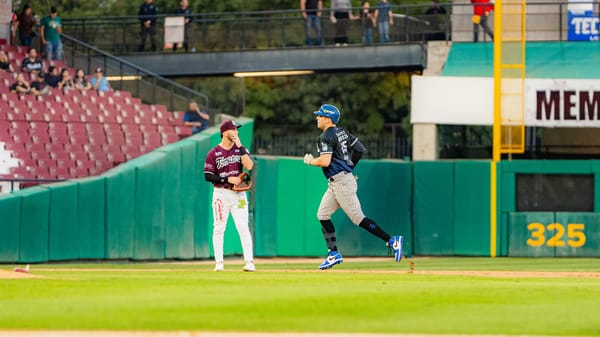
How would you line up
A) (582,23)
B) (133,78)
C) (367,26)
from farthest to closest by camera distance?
(367,26) → (582,23) → (133,78)

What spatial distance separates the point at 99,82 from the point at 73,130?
125 inches

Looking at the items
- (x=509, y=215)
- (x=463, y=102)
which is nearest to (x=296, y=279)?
(x=509, y=215)

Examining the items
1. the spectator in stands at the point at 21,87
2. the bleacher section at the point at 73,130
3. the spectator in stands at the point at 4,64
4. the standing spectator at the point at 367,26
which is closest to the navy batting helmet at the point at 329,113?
the bleacher section at the point at 73,130

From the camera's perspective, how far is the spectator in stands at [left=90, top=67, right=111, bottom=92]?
90.5ft

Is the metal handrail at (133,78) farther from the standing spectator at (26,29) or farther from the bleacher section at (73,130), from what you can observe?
the standing spectator at (26,29)

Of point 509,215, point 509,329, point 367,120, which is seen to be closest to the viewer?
point 509,329

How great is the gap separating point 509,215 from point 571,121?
2951mm

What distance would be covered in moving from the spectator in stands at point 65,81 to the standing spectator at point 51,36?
1.74 meters

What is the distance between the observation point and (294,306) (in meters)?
9.72

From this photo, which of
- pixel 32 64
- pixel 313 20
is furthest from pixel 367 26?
pixel 32 64

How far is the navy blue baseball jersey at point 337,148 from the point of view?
15.2 m

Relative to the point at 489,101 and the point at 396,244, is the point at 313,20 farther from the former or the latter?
the point at 396,244

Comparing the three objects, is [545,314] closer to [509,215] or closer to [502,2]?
[509,215]

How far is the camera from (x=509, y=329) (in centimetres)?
855
